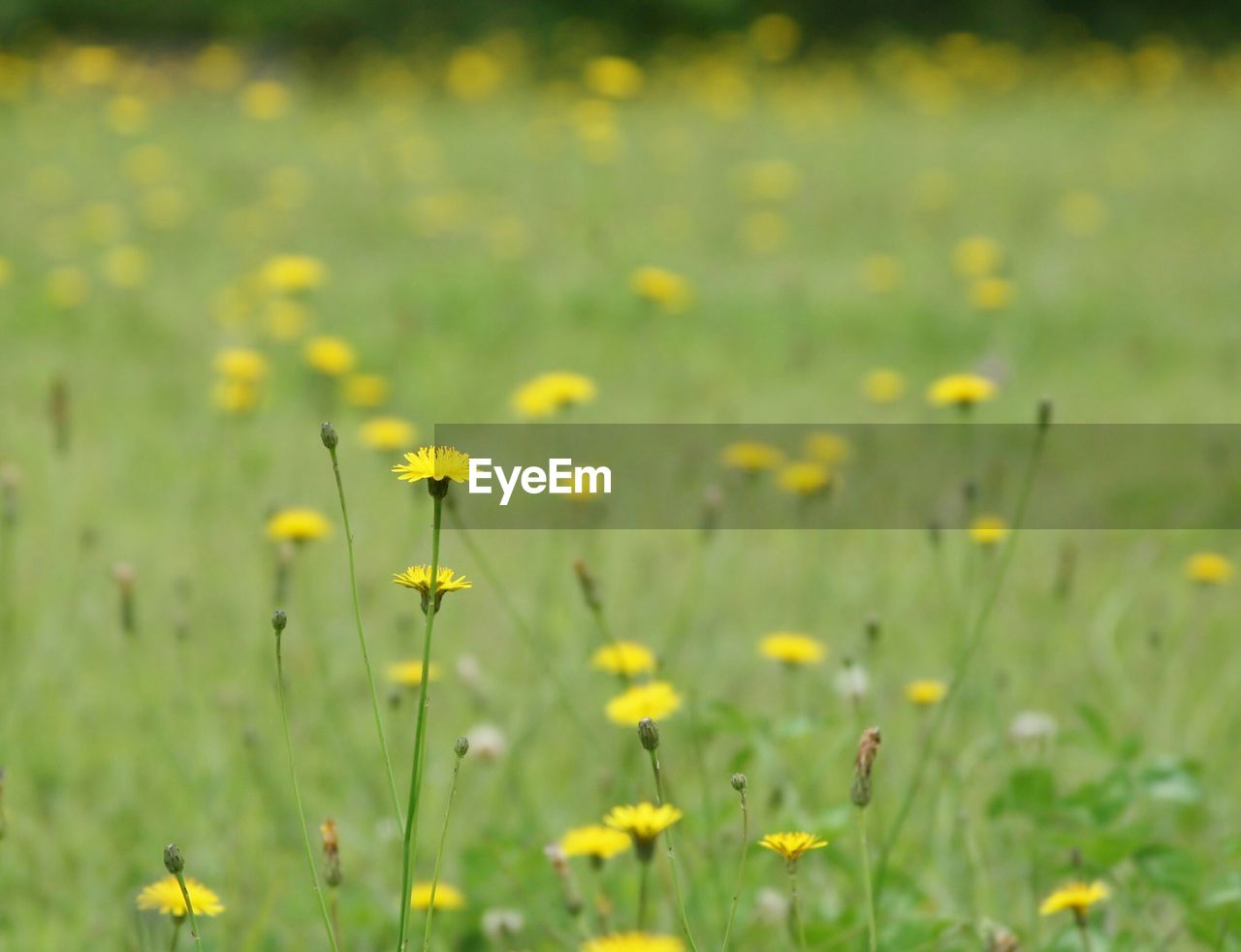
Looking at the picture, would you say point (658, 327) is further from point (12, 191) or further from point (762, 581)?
point (12, 191)

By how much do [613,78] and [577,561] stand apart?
16.9 feet

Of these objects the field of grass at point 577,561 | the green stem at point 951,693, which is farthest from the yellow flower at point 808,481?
the green stem at point 951,693

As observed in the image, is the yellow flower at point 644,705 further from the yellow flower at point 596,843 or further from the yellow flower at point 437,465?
the yellow flower at point 437,465

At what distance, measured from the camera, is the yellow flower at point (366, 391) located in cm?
222

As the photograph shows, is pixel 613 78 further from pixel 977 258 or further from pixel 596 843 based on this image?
pixel 596 843

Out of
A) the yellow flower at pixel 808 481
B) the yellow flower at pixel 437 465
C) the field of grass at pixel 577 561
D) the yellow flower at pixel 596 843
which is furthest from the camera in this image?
the yellow flower at pixel 808 481

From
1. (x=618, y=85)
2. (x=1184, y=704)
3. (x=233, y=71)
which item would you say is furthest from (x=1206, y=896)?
(x=233, y=71)

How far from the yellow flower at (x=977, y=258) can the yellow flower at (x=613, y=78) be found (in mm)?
2279

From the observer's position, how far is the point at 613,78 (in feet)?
19.0

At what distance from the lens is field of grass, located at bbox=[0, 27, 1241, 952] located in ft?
3.65

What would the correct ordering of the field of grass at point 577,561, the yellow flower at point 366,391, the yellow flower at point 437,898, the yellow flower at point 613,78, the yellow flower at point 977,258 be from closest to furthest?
the yellow flower at point 437,898, the field of grass at point 577,561, the yellow flower at point 366,391, the yellow flower at point 977,258, the yellow flower at point 613,78

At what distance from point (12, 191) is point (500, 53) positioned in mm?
3492

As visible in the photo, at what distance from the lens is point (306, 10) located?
23.1ft

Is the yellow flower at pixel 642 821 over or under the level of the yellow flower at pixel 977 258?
under
